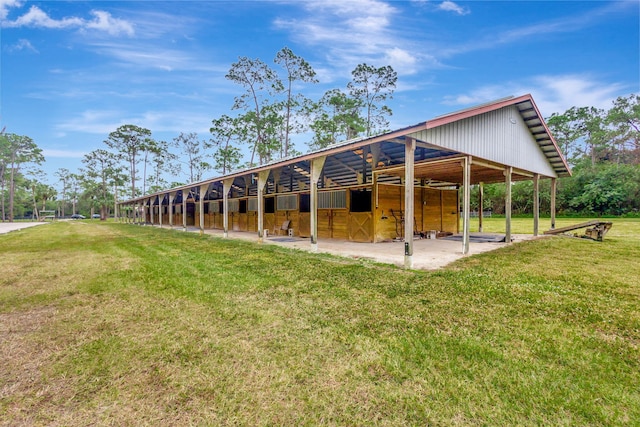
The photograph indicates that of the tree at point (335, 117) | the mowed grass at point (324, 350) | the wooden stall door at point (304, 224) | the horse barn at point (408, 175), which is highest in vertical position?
the tree at point (335, 117)

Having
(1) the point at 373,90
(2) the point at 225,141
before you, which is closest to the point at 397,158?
(1) the point at 373,90

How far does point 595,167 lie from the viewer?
1105 inches

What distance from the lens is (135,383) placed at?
6.38ft

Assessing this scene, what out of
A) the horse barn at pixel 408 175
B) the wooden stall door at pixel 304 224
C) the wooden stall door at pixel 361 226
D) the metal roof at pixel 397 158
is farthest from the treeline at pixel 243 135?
the wooden stall door at pixel 361 226

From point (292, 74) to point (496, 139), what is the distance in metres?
21.6

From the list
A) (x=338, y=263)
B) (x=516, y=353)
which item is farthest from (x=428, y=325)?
(x=338, y=263)

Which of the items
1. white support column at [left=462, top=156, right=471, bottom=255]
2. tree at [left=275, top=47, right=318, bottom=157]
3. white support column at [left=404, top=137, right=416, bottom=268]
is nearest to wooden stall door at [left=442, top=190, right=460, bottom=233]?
white support column at [left=462, top=156, right=471, bottom=255]

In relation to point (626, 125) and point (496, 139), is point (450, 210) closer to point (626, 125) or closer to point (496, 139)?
point (496, 139)

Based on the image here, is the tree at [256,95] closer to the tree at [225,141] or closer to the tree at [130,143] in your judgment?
the tree at [225,141]

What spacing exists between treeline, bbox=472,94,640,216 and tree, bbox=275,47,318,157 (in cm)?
2170

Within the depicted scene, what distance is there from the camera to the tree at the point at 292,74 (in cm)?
2495

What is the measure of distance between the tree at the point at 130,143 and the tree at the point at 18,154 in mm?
11670

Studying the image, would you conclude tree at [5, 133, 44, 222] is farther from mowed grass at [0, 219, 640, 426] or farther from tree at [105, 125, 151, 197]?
mowed grass at [0, 219, 640, 426]

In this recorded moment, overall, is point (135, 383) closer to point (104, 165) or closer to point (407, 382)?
point (407, 382)
